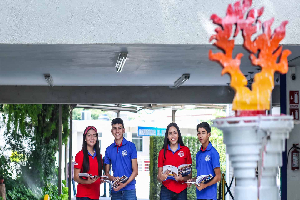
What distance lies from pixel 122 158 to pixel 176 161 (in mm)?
667

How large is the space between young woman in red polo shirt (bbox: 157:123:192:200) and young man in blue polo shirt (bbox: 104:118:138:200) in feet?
1.18

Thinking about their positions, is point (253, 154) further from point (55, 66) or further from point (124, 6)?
point (55, 66)

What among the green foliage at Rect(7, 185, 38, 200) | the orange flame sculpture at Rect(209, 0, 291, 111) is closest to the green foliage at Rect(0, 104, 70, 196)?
the green foliage at Rect(7, 185, 38, 200)

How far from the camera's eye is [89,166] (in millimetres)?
5508

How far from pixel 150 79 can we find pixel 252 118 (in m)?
7.17

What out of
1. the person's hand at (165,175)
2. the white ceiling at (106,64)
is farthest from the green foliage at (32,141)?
the person's hand at (165,175)

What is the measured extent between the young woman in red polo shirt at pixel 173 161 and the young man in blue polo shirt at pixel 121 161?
1.18 feet

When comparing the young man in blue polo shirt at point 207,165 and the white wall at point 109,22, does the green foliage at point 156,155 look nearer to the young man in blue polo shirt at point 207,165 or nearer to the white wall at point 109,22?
the young man in blue polo shirt at point 207,165

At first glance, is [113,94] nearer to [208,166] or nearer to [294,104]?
[294,104]

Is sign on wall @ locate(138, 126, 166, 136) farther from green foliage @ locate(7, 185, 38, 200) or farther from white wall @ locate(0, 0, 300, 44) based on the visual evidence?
white wall @ locate(0, 0, 300, 44)

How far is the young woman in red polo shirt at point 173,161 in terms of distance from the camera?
17.9 feet

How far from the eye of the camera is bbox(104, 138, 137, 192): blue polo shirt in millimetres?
5641

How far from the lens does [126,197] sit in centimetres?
559

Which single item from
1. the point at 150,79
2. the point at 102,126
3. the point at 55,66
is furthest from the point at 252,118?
the point at 102,126
